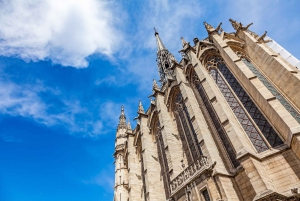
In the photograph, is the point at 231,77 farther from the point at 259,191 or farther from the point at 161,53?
the point at 161,53

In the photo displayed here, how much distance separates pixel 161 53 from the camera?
93.1 ft

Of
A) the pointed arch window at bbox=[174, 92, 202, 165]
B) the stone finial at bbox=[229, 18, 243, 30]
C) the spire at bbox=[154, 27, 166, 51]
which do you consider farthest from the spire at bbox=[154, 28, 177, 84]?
the stone finial at bbox=[229, 18, 243, 30]

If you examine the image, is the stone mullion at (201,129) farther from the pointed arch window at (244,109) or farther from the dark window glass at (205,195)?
the pointed arch window at (244,109)

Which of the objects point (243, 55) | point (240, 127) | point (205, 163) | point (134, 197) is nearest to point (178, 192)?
point (205, 163)

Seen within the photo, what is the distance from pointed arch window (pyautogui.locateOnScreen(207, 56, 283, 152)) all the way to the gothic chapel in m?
0.04

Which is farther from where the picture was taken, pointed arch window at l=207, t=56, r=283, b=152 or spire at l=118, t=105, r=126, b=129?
spire at l=118, t=105, r=126, b=129

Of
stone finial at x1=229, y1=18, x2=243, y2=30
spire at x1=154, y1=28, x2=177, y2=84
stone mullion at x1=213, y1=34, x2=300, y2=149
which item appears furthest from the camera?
spire at x1=154, y1=28, x2=177, y2=84

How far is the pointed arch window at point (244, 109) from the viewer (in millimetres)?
9031

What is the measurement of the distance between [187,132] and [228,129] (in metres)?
4.28

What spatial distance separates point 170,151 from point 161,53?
18.4m

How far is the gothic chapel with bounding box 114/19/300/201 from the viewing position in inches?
306

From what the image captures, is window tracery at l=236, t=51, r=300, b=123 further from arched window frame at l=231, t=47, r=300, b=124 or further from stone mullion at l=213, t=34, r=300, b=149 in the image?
stone mullion at l=213, t=34, r=300, b=149

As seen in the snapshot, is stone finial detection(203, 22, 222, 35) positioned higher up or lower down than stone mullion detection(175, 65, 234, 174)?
higher up

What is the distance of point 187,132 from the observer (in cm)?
1325
